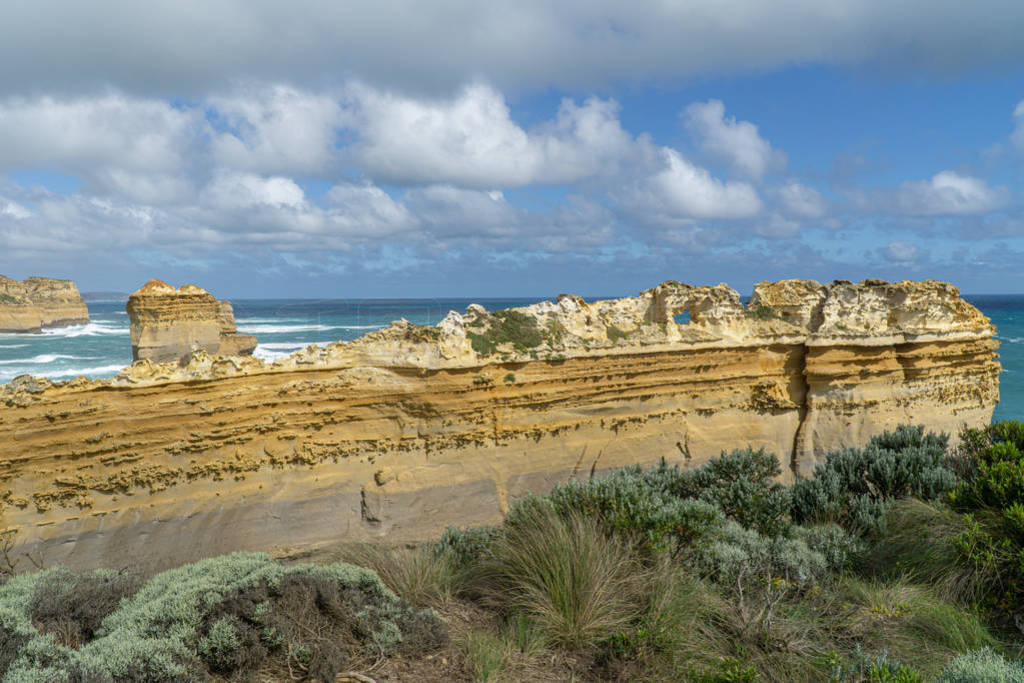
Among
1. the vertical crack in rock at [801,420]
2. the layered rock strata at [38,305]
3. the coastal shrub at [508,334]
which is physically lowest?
the vertical crack in rock at [801,420]

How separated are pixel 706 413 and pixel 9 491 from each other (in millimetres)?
13208

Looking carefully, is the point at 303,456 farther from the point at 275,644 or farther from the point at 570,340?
the point at 275,644

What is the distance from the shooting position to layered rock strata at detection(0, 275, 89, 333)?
60.3 m

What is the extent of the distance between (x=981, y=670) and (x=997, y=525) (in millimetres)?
2261

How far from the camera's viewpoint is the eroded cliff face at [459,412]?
31.9 feet

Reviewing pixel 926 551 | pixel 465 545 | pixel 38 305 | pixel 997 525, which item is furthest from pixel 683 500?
pixel 38 305

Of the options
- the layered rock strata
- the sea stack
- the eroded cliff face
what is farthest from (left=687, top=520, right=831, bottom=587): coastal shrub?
the layered rock strata

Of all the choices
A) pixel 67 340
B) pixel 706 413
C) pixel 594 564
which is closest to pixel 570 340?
pixel 706 413

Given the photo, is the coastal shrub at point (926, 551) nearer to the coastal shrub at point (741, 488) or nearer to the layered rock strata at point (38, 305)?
the coastal shrub at point (741, 488)

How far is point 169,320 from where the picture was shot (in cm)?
2658

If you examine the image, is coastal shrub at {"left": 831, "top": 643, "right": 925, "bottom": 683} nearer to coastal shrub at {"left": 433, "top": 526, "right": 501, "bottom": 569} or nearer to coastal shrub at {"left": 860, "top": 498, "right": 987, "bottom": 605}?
coastal shrub at {"left": 860, "top": 498, "right": 987, "bottom": 605}

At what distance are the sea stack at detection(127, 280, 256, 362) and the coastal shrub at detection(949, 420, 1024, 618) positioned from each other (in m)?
25.9

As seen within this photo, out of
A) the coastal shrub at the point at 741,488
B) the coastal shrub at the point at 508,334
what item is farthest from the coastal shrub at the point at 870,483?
the coastal shrub at the point at 508,334

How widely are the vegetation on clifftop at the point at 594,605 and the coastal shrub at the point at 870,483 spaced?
2.30 ft
